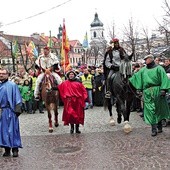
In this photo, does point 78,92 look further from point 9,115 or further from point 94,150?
point 9,115

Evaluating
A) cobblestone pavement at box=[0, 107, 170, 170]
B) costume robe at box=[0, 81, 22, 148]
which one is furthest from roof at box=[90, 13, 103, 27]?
costume robe at box=[0, 81, 22, 148]

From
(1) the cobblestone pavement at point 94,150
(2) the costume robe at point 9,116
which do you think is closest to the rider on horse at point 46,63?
(1) the cobblestone pavement at point 94,150

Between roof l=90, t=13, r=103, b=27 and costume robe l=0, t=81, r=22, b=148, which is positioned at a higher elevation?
roof l=90, t=13, r=103, b=27

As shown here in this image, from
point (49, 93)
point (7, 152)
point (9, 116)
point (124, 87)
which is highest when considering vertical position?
point (124, 87)

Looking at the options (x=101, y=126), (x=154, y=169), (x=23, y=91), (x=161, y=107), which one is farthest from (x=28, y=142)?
(x=23, y=91)

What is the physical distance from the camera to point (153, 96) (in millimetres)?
8750

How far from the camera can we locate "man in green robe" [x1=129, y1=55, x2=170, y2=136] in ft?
28.4

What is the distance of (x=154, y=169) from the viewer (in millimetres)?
5879

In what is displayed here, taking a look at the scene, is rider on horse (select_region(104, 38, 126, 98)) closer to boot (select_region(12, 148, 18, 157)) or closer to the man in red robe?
the man in red robe

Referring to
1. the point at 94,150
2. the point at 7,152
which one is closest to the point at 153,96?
the point at 94,150

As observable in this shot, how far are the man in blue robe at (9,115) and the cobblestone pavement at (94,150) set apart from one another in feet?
1.04

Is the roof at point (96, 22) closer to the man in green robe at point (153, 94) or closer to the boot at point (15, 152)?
the man in green robe at point (153, 94)

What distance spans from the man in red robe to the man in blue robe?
2311mm

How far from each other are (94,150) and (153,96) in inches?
86.1
